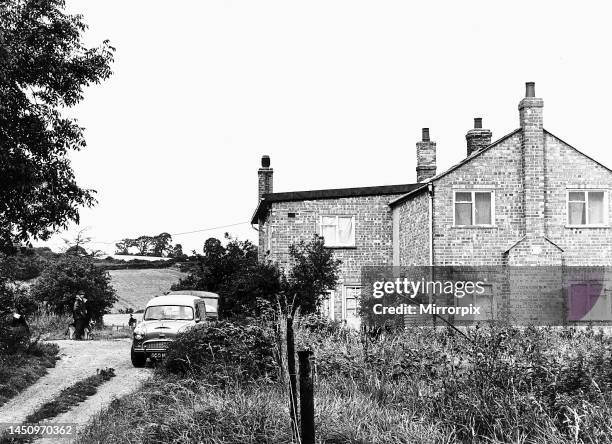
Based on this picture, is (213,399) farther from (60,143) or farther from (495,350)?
(60,143)

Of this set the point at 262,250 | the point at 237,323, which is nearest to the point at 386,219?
the point at 262,250

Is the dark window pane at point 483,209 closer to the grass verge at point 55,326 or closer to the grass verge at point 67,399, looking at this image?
the grass verge at point 67,399

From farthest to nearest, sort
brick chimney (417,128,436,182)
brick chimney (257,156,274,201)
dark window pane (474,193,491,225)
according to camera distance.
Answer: brick chimney (257,156,274,201), brick chimney (417,128,436,182), dark window pane (474,193,491,225)

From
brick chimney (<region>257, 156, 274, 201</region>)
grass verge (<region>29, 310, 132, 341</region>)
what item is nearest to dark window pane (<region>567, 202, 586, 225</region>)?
brick chimney (<region>257, 156, 274, 201</region>)

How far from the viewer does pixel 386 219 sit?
105 ft

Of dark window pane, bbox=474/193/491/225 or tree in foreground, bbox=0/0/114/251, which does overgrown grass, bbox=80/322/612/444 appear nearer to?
tree in foreground, bbox=0/0/114/251

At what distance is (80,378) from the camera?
16.4 meters

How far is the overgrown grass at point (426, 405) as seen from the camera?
825 centimetres

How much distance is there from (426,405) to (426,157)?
24.9m

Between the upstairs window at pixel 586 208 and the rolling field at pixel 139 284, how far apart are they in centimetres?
3725

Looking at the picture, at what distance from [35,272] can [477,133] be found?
113 feet

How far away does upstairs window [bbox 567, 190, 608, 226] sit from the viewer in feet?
89.9

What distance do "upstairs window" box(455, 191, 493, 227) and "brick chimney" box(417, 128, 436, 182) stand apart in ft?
19.0

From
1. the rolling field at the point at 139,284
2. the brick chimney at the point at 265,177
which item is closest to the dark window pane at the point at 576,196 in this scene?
the brick chimney at the point at 265,177
